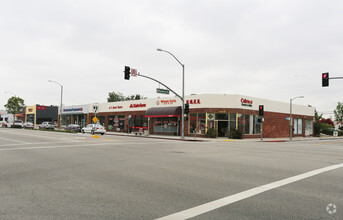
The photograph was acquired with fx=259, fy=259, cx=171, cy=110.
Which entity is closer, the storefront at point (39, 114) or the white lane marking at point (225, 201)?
the white lane marking at point (225, 201)

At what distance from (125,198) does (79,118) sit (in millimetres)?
52981

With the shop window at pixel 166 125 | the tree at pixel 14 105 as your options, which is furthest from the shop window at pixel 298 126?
the tree at pixel 14 105

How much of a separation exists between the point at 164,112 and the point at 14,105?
5530 centimetres

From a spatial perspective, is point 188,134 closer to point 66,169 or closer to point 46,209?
point 66,169

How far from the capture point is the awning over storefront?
1351 inches

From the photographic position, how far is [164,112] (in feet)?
118

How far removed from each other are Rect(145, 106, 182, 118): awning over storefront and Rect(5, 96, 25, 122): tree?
51.4m

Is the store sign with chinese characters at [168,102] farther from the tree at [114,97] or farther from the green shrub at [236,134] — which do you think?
the tree at [114,97]

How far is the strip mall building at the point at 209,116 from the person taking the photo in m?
32.8

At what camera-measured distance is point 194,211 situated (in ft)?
14.1

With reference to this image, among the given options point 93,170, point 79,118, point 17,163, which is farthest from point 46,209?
point 79,118

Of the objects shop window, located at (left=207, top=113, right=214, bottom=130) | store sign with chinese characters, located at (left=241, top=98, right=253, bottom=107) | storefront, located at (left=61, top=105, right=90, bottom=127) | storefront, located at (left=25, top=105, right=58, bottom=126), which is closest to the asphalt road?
shop window, located at (left=207, top=113, right=214, bottom=130)

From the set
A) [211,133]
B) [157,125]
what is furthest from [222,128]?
[157,125]

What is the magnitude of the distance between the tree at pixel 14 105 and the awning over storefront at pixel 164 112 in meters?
51.4
